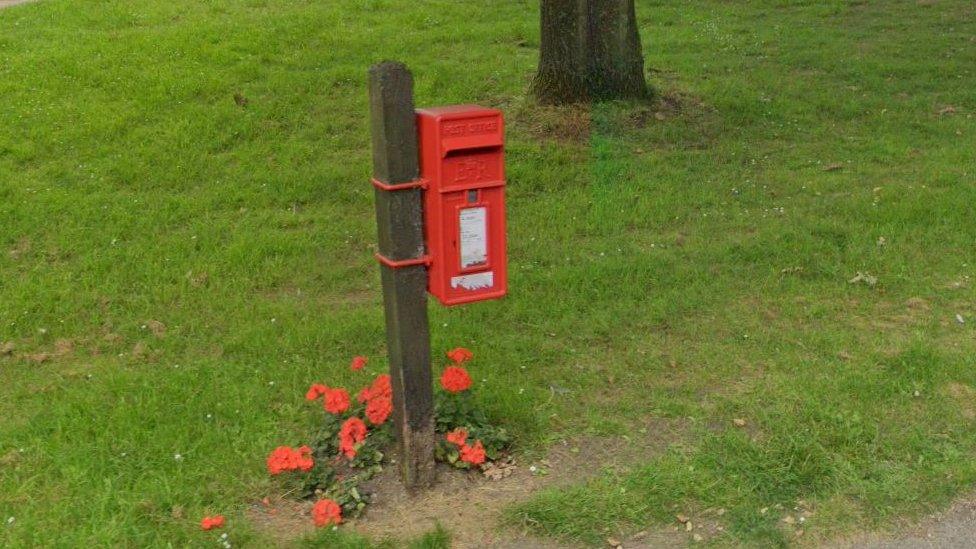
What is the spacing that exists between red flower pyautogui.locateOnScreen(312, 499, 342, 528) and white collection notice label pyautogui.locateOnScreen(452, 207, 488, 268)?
0.93m

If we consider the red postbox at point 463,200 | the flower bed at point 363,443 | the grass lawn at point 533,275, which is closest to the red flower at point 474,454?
the flower bed at point 363,443

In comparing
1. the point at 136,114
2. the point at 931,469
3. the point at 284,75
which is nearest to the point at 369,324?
the point at 931,469

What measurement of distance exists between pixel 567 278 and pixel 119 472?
2581 millimetres

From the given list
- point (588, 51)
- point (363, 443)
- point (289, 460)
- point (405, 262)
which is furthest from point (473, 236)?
point (588, 51)

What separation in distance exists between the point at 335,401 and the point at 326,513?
1.73 ft

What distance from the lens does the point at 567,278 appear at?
5641mm

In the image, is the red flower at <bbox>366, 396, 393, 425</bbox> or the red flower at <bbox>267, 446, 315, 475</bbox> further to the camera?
the red flower at <bbox>366, 396, 393, 425</bbox>

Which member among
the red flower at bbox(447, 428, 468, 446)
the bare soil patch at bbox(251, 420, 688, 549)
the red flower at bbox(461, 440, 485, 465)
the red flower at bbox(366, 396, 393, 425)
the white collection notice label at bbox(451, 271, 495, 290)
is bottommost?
the bare soil patch at bbox(251, 420, 688, 549)

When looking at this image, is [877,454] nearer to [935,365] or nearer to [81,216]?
[935,365]

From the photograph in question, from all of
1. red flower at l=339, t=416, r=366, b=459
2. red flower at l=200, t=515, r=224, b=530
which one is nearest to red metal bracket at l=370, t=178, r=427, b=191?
red flower at l=339, t=416, r=366, b=459

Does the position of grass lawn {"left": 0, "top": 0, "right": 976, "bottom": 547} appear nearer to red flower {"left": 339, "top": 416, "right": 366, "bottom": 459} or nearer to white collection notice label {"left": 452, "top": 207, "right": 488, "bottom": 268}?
red flower {"left": 339, "top": 416, "right": 366, "bottom": 459}

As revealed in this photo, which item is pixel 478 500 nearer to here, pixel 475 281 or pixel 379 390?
pixel 379 390

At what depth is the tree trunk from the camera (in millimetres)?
8023

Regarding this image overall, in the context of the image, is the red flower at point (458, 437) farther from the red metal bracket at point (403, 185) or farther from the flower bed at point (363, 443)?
the red metal bracket at point (403, 185)
